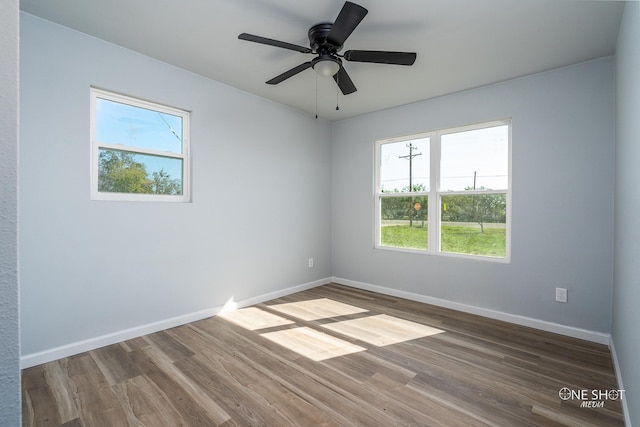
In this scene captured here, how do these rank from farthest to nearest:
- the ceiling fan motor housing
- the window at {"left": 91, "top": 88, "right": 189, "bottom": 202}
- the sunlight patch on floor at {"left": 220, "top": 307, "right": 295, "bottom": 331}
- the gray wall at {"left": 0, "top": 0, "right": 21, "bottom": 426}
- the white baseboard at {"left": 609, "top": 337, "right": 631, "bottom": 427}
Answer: the sunlight patch on floor at {"left": 220, "top": 307, "right": 295, "bottom": 331}
the window at {"left": 91, "top": 88, "right": 189, "bottom": 202}
the ceiling fan motor housing
the white baseboard at {"left": 609, "top": 337, "right": 631, "bottom": 427}
the gray wall at {"left": 0, "top": 0, "right": 21, "bottom": 426}

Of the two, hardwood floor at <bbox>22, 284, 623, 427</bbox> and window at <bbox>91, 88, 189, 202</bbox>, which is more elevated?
window at <bbox>91, 88, 189, 202</bbox>

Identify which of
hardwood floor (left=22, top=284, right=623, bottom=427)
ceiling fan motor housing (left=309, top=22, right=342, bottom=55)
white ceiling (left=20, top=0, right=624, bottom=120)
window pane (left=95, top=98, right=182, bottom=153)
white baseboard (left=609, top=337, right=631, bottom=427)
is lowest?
hardwood floor (left=22, top=284, right=623, bottom=427)

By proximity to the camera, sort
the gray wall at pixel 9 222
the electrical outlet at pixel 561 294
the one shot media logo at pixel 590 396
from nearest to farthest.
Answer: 1. the gray wall at pixel 9 222
2. the one shot media logo at pixel 590 396
3. the electrical outlet at pixel 561 294

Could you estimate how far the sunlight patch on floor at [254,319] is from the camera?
9.91ft

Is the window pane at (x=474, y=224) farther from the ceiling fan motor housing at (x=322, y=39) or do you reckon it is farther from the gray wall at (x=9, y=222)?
the gray wall at (x=9, y=222)

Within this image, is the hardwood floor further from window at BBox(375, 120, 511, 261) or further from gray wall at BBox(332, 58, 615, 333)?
window at BBox(375, 120, 511, 261)

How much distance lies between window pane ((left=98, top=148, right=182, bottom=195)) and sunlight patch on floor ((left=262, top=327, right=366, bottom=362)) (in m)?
1.78

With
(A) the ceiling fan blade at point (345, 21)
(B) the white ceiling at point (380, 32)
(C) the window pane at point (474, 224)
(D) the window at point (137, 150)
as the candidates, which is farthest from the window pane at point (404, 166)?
(D) the window at point (137, 150)

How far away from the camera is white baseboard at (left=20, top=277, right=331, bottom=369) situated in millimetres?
2229

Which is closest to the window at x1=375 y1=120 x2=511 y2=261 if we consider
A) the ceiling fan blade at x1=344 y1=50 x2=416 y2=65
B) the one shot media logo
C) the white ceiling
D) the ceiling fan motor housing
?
the white ceiling

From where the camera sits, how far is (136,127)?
9.16 feet

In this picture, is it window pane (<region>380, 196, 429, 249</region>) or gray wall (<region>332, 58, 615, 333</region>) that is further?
window pane (<region>380, 196, 429, 249</region>)

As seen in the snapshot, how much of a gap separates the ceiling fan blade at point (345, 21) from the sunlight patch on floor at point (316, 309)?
2601 mm

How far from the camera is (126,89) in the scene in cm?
263
